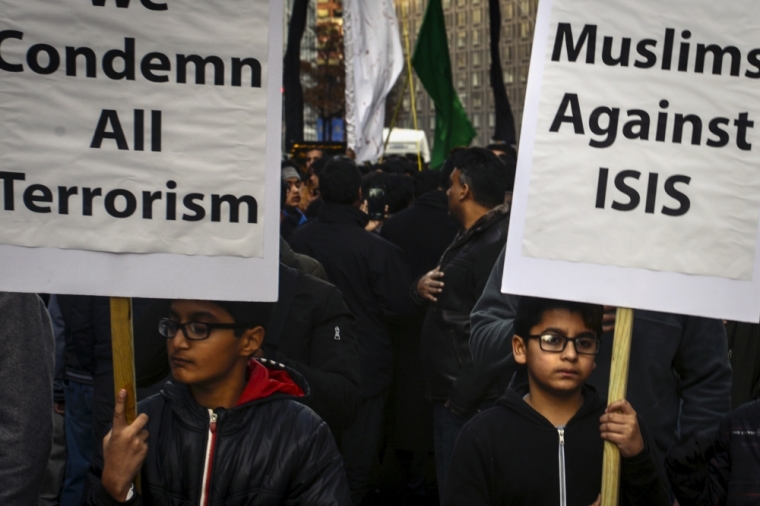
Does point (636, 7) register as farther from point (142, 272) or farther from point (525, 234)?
point (142, 272)

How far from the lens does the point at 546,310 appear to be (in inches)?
126

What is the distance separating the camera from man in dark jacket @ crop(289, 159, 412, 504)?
20.5ft

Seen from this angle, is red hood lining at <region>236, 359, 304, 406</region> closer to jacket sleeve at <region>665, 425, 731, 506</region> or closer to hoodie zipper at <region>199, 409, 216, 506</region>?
hoodie zipper at <region>199, 409, 216, 506</region>

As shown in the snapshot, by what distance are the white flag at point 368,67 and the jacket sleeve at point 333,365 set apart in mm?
7052

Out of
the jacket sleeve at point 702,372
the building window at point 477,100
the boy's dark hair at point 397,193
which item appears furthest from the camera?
the building window at point 477,100

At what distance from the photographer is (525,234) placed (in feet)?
9.73

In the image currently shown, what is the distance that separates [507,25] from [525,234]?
102 metres

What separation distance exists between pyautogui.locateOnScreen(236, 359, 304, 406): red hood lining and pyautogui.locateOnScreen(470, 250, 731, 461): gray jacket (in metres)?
0.83

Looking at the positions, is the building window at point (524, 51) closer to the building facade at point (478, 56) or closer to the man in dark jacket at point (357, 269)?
the building facade at point (478, 56)

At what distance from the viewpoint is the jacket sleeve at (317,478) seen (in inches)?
116

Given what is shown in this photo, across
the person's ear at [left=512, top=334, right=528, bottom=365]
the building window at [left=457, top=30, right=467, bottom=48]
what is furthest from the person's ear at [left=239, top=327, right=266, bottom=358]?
the building window at [left=457, top=30, right=467, bottom=48]

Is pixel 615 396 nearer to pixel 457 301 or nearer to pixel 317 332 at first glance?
pixel 317 332

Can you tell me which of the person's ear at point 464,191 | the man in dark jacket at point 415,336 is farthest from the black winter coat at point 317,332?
the man in dark jacket at point 415,336

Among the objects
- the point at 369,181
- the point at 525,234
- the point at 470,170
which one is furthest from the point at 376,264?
the point at 525,234
